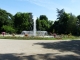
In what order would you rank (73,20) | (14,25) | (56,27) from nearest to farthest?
(73,20) → (56,27) → (14,25)

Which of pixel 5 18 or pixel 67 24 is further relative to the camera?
pixel 5 18

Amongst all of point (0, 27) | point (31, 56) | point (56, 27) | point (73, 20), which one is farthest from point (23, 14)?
point (31, 56)

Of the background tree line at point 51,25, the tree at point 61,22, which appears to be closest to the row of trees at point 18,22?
the background tree line at point 51,25

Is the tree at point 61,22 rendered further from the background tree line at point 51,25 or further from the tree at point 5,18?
the tree at point 5,18

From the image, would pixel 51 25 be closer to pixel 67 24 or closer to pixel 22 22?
pixel 22 22

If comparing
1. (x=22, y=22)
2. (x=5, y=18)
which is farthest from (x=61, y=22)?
(x=5, y=18)

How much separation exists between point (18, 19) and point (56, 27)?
71.3 ft

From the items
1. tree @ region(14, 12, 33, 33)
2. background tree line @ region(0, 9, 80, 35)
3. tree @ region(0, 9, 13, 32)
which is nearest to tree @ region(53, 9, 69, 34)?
background tree line @ region(0, 9, 80, 35)

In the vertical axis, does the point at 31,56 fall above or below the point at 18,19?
below

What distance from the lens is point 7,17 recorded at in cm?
8419

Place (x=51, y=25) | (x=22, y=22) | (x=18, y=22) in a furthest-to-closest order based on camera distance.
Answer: (x=18, y=22) → (x=22, y=22) → (x=51, y=25)

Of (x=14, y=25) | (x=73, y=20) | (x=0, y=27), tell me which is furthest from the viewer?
(x=14, y=25)

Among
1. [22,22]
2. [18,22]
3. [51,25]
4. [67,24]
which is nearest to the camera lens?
[67,24]

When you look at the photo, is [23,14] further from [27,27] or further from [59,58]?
[59,58]
